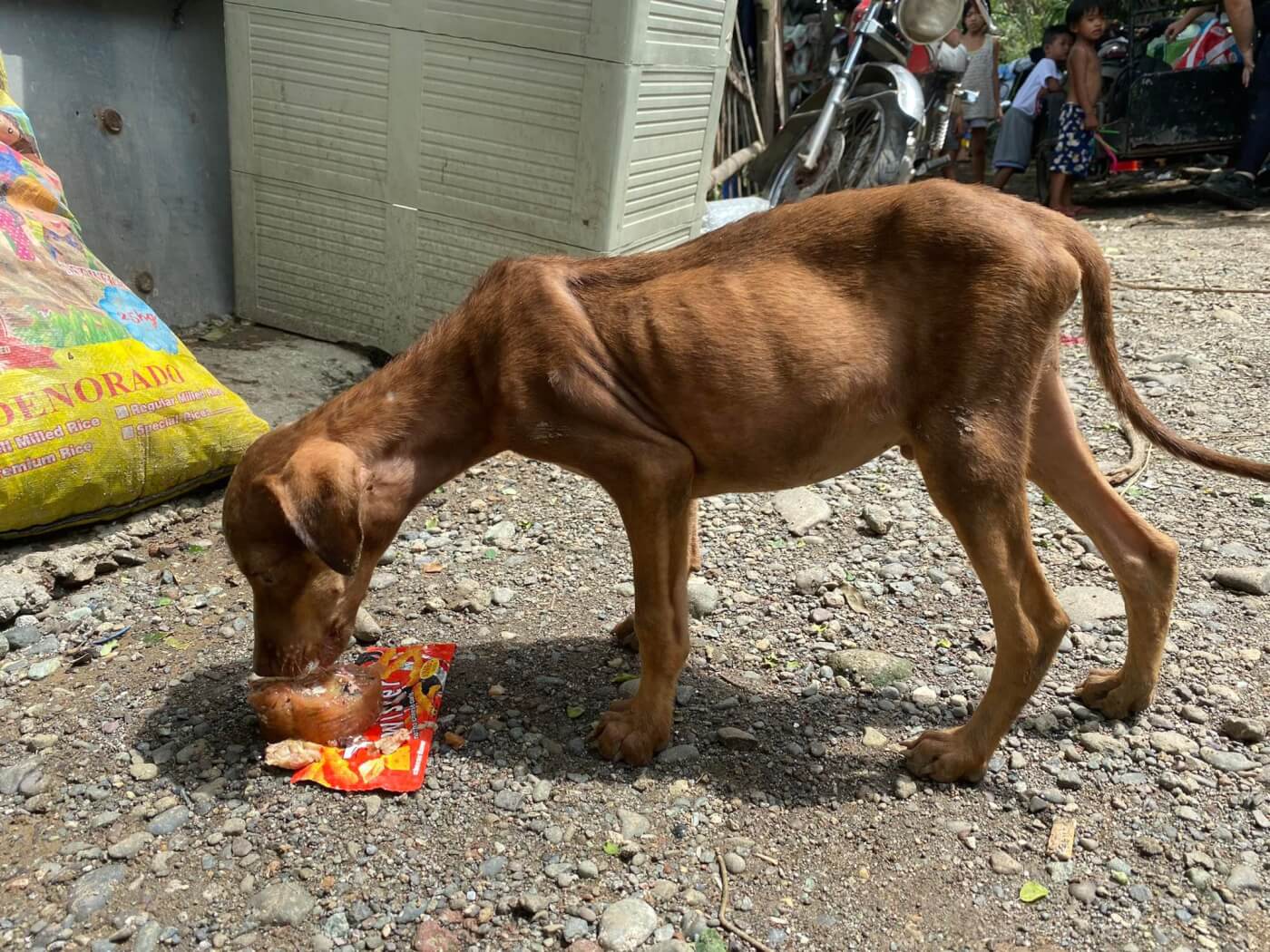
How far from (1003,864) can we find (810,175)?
321 inches

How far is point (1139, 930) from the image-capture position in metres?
2.72

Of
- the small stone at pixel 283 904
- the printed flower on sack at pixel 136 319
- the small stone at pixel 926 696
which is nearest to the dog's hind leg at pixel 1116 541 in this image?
the small stone at pixel 926 696

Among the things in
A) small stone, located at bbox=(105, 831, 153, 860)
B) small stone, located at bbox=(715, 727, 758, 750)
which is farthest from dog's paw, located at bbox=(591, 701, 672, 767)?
small stone, located at bbox=(105, 831, 153, 860)

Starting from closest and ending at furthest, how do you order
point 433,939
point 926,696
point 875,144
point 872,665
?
1. point 433,939
2. point 926,696
3. point 872,665
4. point 875,144

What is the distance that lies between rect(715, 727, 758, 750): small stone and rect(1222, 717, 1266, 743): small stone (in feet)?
5.17

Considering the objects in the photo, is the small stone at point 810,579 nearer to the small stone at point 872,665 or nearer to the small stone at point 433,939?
the small stone at point 872,665

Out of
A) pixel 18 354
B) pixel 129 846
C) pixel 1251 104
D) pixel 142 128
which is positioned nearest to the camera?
pixel 129 846

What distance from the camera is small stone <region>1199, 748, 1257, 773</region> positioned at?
3.29 metres

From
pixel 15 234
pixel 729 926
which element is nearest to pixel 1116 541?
pixel 729 926

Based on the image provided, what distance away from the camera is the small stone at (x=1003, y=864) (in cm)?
291

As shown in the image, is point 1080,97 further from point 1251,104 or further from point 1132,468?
point 1132,468

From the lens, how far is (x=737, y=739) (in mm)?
3457

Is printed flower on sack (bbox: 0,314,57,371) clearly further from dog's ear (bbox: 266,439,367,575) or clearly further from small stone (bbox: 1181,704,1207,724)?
small stone (bbox: 1181,704,1207,724)

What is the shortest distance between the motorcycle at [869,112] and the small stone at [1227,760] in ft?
23.8
